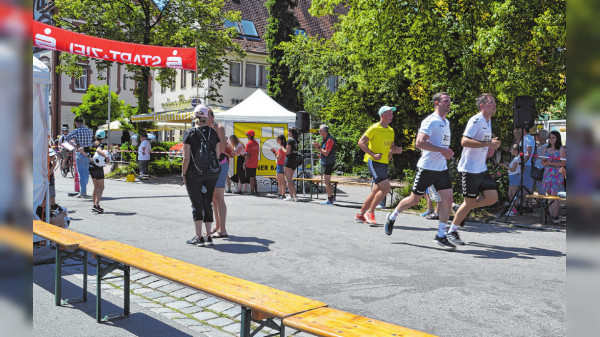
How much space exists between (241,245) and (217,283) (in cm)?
431

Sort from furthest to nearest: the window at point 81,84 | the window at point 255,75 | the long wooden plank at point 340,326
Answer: the window at point 81,84 → the window at point 255,75 → the long wooden plank at point 340,326

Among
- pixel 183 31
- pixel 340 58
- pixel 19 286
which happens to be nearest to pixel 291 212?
pixel 19 286

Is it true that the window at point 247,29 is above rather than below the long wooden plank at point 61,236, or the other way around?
above

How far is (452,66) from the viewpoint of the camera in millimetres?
14297

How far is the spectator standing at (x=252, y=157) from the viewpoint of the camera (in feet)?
54.6

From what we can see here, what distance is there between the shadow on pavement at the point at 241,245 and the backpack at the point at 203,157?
1.07m

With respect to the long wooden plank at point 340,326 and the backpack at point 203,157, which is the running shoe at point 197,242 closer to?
the backpack at point 203,157

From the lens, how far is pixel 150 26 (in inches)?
1093

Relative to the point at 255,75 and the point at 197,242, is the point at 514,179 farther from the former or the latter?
the point at 255,75

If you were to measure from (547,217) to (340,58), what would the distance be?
14.3 meters

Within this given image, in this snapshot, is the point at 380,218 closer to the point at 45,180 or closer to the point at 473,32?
the point at 473,32

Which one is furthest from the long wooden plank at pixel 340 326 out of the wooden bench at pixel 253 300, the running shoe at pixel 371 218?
the running shoe at pixel 371 218

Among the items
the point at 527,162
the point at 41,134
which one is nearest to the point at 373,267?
the point at 41,134

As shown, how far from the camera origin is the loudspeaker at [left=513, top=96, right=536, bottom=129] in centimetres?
1140
